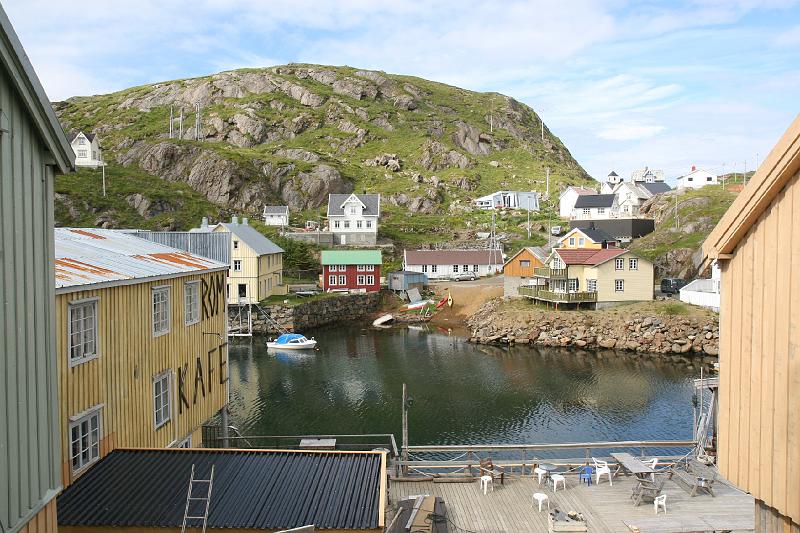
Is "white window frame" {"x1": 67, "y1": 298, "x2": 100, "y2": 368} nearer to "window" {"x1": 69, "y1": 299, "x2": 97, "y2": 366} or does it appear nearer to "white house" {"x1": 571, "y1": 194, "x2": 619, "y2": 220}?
"window" {"x1": 69, "y1": 299, "x2": 97, "y2": 366}

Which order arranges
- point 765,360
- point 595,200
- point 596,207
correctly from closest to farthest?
point 765,360
point 596,207
point 595,200

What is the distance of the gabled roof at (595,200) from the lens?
3797 inches

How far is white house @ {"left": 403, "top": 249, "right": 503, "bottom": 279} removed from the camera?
73000 mm

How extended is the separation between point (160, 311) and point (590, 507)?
1292 cm

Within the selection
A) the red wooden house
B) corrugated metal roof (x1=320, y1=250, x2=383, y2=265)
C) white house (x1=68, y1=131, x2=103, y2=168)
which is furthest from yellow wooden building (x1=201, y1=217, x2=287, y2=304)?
white house (x1=68, y1=131, x2=103, y2=168)

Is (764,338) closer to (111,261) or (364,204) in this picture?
(111,261)

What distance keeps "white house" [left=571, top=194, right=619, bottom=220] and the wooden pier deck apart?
83.8 meters

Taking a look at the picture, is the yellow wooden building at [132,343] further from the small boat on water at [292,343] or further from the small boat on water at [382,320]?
the small boat on water at [382,320]

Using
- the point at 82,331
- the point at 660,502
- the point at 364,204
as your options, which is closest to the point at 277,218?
the point at 364,204

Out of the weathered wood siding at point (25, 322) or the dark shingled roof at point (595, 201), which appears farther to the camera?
the dark shingled roof at point (595, 201)

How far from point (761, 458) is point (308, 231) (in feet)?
269

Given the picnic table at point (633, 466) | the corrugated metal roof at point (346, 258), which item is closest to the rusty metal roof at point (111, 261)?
the picnic table at point (633, 466)

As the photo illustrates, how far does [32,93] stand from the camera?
21.2ft

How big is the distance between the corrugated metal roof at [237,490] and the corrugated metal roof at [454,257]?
199 feet
